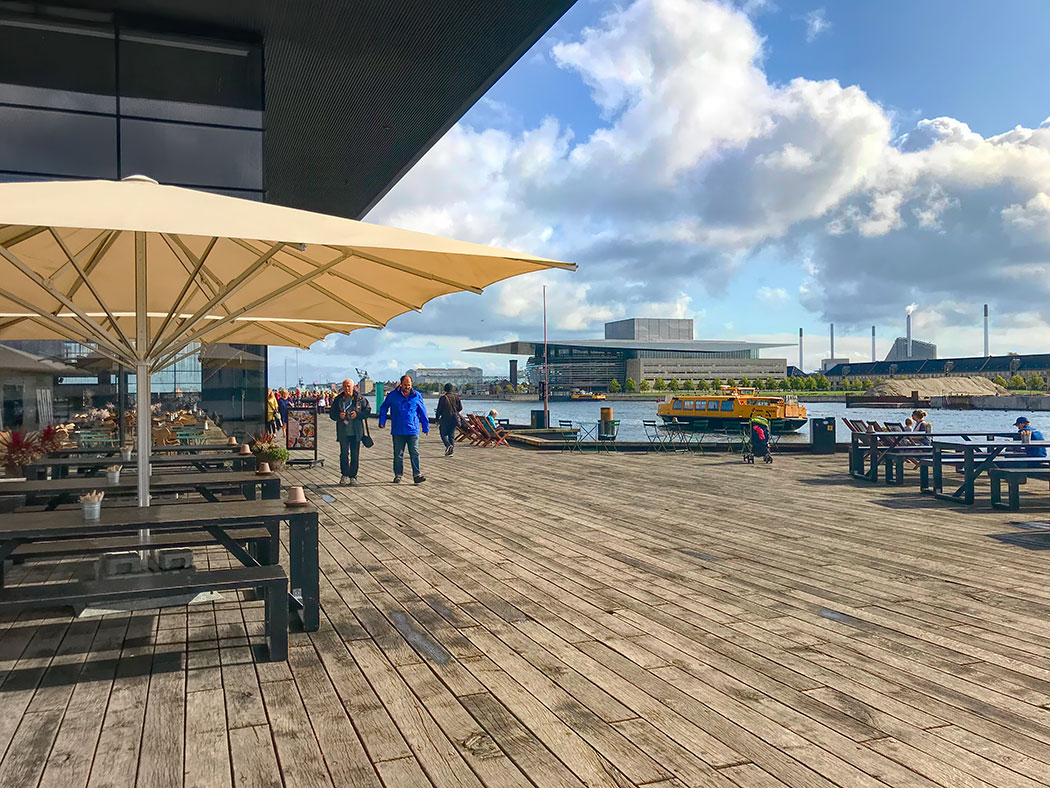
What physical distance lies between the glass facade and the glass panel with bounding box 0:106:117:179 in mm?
12

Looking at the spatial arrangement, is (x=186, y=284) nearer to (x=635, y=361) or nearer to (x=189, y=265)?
(x=189, y=265)

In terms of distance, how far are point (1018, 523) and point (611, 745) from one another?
6.65 meters

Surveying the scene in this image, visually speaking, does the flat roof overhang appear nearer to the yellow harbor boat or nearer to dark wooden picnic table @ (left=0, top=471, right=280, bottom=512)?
the yellow harbor boat

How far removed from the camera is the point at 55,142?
9.55m

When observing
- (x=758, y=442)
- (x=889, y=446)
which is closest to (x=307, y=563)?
(x=889, y=446)

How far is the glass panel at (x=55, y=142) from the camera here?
372 inches

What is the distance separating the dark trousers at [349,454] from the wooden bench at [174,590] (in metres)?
6.82

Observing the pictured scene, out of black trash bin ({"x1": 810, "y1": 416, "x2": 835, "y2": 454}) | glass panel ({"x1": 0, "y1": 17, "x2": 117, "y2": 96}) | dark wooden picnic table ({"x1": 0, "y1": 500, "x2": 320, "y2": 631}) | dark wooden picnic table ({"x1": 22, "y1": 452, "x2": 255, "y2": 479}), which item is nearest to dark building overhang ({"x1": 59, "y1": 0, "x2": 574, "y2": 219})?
glass panel ({"x1": 0, "y1": 17, "x2": 117, "y2": 96})

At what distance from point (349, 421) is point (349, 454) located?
0.53 m

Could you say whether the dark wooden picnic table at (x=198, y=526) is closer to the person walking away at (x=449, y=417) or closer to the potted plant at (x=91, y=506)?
the potted plant at (x=91, y=506)

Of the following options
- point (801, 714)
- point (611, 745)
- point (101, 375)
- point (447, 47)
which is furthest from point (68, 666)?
point (447, 47)

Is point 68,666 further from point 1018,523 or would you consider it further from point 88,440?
point 1018,523

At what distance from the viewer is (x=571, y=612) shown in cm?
468

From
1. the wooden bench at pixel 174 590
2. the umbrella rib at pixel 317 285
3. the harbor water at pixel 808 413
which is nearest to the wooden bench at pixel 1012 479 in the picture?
the umbrella rib at pixel 317 285
